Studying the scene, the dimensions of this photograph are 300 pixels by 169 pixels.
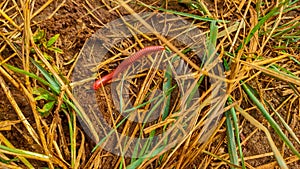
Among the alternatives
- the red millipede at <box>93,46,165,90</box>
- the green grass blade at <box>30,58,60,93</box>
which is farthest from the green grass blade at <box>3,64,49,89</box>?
the red millipede at <box>93,46,165,90</box>

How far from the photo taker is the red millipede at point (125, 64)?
1320mm

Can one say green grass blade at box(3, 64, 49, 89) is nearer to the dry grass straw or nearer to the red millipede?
the dry grass straw

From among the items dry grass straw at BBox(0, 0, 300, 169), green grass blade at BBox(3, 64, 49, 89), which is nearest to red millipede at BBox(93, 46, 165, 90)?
dry grass straw at BBox(0, 0, 300, 169)

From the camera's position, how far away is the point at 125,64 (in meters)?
1.35

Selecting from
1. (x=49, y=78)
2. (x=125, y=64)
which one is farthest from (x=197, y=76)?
(x=49, y=78)

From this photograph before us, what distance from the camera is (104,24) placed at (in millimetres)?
1397

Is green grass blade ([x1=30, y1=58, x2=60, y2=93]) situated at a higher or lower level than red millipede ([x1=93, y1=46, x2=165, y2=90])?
higher

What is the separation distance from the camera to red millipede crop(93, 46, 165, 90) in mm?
1320

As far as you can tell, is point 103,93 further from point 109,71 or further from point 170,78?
point 170,78

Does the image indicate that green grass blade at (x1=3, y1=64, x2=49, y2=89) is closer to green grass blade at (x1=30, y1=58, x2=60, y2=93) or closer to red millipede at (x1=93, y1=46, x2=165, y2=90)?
green grass blade at (x1=30, y1=58, x2=60, y2=93)

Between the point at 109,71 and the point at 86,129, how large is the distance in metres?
0.20

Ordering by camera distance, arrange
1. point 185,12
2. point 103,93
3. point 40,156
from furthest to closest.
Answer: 1. point 185,12
2. point 103,93
3. point 40,156

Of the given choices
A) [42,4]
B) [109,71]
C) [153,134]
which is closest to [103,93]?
[109,71]

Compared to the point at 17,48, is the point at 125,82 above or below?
below
